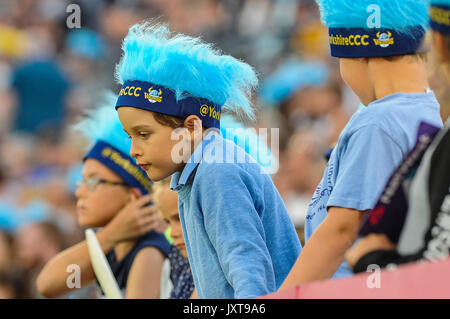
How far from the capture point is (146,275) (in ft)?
14.3

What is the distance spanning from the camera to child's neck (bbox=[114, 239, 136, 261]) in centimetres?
453

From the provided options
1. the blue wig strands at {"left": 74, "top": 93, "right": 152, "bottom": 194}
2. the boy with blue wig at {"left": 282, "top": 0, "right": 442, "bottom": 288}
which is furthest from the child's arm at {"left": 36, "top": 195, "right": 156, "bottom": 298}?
the boy with blue wig at {"left": 282, "top": 0, "right": 442, "bottom": 288}

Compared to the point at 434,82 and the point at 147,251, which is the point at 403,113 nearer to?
the point at 434,82

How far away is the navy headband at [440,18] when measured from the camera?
2.21 meters

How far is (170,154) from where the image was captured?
3.20 metres

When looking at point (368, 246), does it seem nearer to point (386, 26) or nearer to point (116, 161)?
point (386, 26)

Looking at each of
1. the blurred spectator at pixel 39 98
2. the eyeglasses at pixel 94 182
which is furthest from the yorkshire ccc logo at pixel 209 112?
the blurred spectator at pixel 39 98

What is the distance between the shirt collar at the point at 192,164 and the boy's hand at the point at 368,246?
1023mm

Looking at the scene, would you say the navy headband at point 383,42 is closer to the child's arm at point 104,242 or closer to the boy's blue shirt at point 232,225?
the boy's blue shirt at point 232,225

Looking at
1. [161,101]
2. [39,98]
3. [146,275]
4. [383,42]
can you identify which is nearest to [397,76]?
[383,42]

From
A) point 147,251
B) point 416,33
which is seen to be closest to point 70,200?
point 147,251

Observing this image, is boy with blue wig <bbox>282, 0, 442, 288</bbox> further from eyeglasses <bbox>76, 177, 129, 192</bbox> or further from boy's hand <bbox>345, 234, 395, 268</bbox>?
eyeglasses <bbox>76, 177, 129, 192</bbox>

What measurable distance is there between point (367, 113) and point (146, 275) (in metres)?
1.95

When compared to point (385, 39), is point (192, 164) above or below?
below
